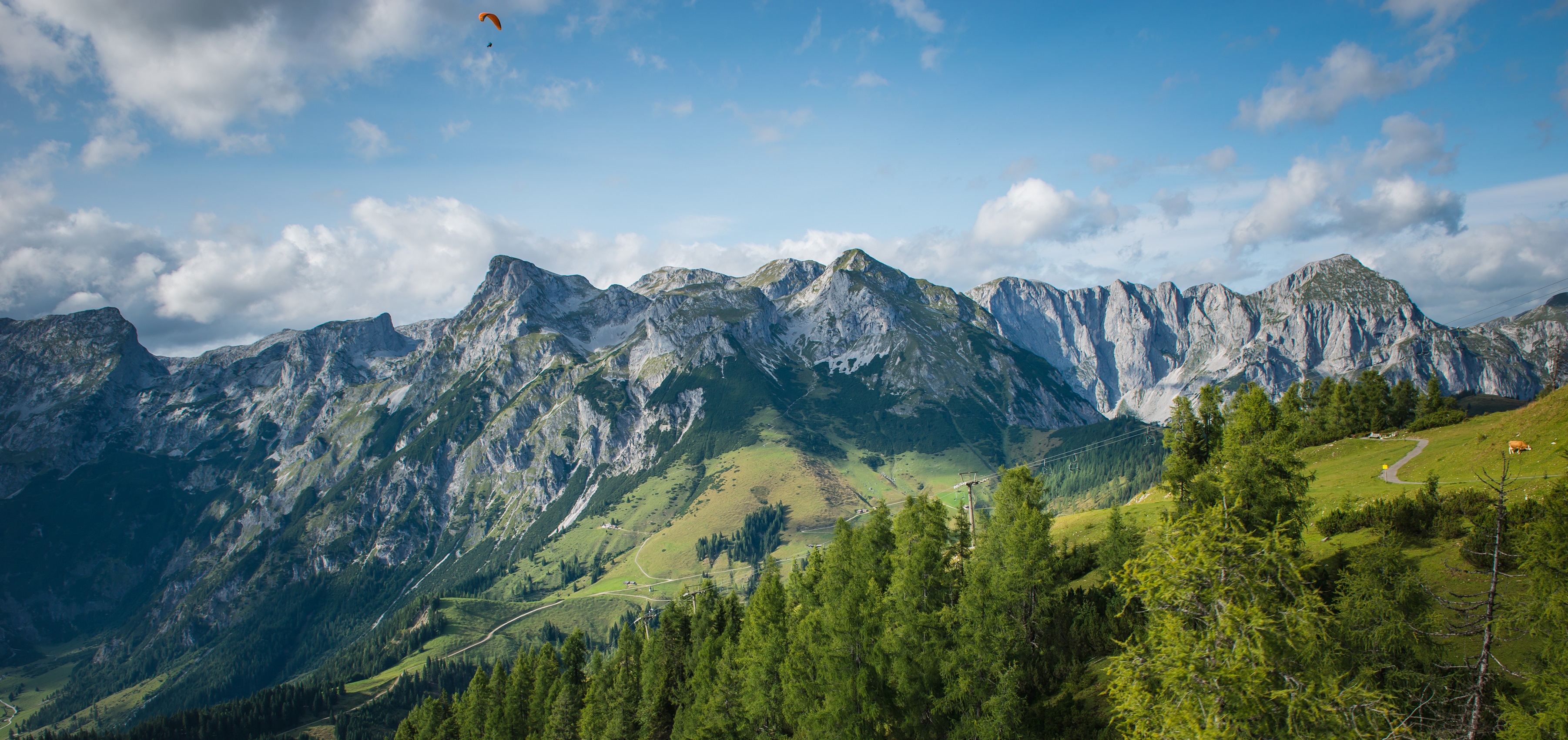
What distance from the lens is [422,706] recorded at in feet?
322

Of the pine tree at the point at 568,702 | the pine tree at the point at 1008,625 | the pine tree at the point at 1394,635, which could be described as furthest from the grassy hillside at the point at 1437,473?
the pine tree at the point at 568,702

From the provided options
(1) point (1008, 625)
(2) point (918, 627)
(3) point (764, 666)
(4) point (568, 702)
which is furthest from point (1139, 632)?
(4) point (568, 702)

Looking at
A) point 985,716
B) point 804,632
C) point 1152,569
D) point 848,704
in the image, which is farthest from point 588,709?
point 1152,569

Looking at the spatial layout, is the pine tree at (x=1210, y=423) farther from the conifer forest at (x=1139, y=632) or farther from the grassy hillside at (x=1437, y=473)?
the grassy hillside at (x=1437, y=473)

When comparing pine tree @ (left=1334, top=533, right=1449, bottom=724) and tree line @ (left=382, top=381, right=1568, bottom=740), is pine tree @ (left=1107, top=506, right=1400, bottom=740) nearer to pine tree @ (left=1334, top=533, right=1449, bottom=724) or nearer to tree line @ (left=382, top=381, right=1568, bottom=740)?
tree line @ (left=382, top=381, right=1568, bottom=740)

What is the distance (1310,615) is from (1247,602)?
1198mm

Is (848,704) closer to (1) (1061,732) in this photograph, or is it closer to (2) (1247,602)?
(1) (1061,732)

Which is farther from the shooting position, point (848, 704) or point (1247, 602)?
point (848, 704)

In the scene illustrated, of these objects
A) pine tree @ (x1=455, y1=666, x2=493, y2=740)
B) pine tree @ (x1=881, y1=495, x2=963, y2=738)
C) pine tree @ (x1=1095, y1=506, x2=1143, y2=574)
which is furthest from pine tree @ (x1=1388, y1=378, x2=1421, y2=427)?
pine tree @ (x1=455, y1=666, x2=493, y2=740)

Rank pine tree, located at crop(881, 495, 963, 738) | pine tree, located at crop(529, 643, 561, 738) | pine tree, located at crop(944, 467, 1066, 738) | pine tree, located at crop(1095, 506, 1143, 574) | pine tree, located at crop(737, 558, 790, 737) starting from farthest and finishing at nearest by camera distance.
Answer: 1. pine tree, located at crop(529, 643, 561, 738)
2. pine tree, located at crop(1095, 506, 1143, 574)
3. pine tree, located at crop(737, 558, 790, 737)
4. pine tree, located at crop(881, 495, 963, 738)
5. pine tree, located at crop(944, 467, 1066, 738)

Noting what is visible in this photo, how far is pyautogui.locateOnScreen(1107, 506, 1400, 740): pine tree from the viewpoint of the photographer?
14.6 m

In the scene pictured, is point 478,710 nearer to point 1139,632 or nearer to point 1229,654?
point 1139,632

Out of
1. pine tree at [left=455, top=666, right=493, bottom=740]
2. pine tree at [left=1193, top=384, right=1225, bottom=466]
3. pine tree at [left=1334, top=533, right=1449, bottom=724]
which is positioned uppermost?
pine tree at [left=1193, top=384, right=1225, bottom=466]

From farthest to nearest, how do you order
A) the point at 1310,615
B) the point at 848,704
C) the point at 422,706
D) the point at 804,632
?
the point at 422,706
the point at 804,632
the point at 848,704
the point at 1310,615
